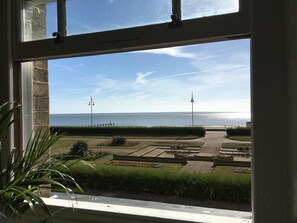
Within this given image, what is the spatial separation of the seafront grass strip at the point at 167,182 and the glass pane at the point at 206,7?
26.9 inches

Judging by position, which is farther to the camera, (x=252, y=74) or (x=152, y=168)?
(x=152, y=168)

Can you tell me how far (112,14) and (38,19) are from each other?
0.46 metres

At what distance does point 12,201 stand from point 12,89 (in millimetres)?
703

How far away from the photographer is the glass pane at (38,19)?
1.44m

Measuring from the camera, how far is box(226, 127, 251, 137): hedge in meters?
1.11

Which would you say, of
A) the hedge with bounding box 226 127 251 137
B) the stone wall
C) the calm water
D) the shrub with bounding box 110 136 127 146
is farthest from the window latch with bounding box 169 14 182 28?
the stone wall

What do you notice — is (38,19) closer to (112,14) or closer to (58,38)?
(58,38)

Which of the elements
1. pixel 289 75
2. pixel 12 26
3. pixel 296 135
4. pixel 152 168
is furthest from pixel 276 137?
pixel 12 26

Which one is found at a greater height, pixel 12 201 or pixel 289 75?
pixel 289 75

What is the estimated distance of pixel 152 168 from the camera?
1.33 meters

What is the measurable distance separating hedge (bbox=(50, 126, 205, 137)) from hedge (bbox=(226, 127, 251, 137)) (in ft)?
0.37

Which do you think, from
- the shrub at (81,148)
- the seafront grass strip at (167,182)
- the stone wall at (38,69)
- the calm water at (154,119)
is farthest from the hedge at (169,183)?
the stone wall at (38,69)

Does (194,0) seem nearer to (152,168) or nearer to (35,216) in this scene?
(152,168)

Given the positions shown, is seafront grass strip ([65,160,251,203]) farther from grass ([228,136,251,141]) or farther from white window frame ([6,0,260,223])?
white window frame ([6,0,260,223])
